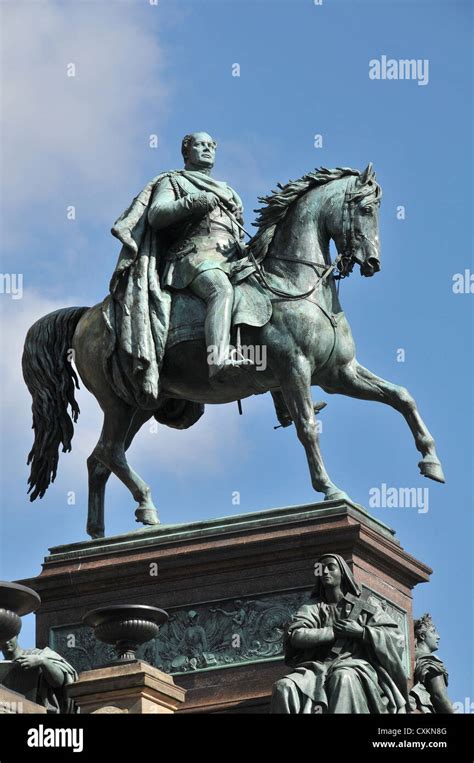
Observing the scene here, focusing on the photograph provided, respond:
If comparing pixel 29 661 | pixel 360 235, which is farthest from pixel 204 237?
pixel 29 661

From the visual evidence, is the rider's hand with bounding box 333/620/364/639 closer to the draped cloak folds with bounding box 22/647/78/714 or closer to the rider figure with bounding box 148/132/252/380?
the draped cloak folds with bounding box 22/647/78/714

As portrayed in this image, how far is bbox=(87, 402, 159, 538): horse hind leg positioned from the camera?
3244 centimetres

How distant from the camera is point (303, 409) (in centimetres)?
3153

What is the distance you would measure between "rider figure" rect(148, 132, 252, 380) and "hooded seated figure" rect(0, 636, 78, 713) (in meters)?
3.87

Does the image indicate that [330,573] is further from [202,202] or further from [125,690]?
[202,202]

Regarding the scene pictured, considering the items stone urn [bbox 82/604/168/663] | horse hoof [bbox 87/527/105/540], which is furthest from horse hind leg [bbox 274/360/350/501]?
stone urn [bbox 82/604/168/663]

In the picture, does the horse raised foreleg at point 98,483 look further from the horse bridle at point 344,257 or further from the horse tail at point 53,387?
the horse bridle at point 344,257

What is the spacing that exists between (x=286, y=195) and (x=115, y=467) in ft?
11.3

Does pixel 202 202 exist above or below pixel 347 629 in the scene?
above

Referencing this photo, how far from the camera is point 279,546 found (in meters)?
30.7

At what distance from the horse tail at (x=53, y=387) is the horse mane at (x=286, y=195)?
2.25 metres

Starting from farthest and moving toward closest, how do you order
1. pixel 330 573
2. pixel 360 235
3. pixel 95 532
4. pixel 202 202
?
pixel 202 202
pixel 95 532
pixel 360 235
pixel 330 573
